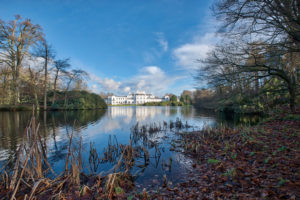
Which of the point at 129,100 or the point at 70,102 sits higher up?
the point at 129,100

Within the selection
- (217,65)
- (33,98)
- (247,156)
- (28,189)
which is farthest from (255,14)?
(33,98)

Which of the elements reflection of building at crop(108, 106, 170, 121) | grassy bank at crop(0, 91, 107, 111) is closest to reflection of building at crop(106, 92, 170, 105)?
grassy bank at crop(0, 91, 107, 111)

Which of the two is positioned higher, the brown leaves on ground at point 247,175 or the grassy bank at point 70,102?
the grassy bank at point 70,102

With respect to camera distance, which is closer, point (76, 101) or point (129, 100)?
point (76, 101)

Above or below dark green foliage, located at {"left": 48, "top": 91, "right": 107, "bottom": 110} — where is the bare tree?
above

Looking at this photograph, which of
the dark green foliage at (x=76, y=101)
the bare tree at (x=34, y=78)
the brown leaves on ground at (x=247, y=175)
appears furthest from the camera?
the dark green foliage at (x=76, y=101)

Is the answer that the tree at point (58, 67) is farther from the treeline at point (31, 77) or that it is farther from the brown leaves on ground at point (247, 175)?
the brown leaves on ground at point (247, 175)

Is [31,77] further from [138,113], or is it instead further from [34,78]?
[138,113]

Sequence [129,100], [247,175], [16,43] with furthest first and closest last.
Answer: [129,100] < [16,43] < [247,175]

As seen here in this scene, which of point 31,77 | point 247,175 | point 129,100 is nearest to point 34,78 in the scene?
point 31,77

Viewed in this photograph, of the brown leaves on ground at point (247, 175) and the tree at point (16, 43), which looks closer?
the brown leaves on ground at point (247, 175)

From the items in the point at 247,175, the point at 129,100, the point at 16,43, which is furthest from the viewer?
the point at 129,100

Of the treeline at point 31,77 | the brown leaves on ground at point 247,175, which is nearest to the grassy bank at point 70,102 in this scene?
the treeline at point 31,77

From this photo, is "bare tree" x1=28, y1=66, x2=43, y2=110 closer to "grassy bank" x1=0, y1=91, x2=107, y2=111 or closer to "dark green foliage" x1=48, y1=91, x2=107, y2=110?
"grassy bank" x1=0, y1=91, x2=107, y2=111
